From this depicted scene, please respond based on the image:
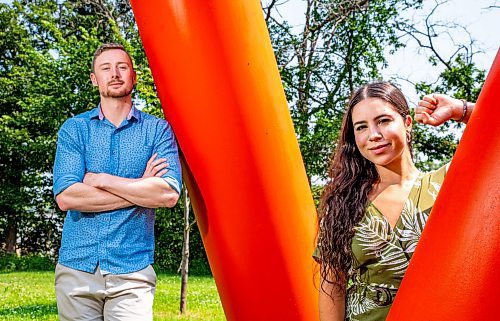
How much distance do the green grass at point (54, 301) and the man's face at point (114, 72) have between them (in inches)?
236

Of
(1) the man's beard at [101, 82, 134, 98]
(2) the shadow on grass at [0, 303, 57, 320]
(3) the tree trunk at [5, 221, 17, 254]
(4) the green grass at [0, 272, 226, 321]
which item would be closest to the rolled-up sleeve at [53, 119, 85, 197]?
(1) the man's beard at [101, 82, 134, 98]

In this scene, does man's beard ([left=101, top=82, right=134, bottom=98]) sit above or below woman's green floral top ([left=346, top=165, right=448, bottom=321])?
above

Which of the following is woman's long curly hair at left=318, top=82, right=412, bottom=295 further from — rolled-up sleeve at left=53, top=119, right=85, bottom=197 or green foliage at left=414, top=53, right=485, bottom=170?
green foliage at left=414, top=53, right=485, bottom=170

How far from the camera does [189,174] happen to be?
258 centimetres

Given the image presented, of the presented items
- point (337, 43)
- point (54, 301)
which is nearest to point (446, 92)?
point (337, 43)

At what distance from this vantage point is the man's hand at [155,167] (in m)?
2.58

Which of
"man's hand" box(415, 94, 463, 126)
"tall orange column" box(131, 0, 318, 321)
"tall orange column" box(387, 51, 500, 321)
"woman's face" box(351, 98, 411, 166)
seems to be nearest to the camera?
"tall orange column" box(387, 51, 500, 321)

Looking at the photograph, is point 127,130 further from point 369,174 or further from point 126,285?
point 369,174

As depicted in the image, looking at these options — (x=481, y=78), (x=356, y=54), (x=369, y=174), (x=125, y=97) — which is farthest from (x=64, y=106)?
(x=369, y=174)

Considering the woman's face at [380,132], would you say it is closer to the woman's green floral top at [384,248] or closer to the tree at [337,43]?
the woman's green floral top at [384,248]

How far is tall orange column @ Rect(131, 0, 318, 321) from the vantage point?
7.69ft

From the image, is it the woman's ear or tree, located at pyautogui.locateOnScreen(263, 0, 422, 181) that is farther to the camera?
tree, located at pyautogui.locateOnScreen(263, 0, 422, 181)

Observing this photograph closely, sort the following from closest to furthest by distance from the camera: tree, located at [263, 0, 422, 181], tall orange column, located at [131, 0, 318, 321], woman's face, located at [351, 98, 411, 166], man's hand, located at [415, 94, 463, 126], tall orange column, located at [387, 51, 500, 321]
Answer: tall orange column, located at [387, 51, 500, 321] → woman's face, located at [351, 98, 411, 166] → man's hand, located at [415, 94, 463, 126] → tall orange column, located at [131, 0, 318, 321] → tree, located at [263, 0, 422, 181]

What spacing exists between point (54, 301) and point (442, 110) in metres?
9.58
